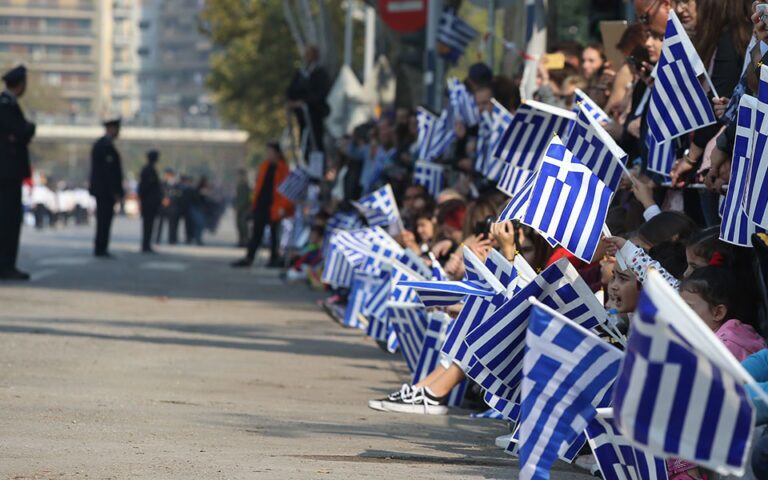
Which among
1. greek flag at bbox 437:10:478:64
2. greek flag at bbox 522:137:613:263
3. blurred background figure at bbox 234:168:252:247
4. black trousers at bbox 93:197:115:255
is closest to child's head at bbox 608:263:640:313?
greek flag at bbox 522:137:613:263

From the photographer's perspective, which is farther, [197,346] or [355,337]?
[355,337]

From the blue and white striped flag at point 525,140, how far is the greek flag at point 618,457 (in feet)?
12.6

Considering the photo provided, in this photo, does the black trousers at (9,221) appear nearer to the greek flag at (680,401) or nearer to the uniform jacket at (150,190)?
the greek flag at (680,401)

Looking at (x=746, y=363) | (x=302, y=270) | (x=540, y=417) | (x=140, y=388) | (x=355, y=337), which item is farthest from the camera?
(x=302, y=270)

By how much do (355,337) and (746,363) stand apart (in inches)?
335

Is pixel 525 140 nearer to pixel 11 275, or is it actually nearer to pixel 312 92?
pixel 11 275

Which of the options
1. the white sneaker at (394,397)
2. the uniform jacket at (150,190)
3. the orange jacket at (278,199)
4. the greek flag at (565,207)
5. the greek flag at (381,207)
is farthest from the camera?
the uniform jacket at (150,190)

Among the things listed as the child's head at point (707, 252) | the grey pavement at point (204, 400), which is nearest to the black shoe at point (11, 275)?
the grey pavement at point (204, 400)

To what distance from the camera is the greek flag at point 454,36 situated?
1959 cm

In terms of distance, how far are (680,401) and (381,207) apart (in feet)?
32.5

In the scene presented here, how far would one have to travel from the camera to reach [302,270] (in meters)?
23.8

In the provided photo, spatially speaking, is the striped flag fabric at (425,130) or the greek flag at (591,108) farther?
the striped flag fabric at (425,130)

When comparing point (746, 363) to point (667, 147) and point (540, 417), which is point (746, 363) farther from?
point (667, 147)

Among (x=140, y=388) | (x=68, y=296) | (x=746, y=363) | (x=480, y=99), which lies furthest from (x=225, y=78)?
(x=746, y=363)
